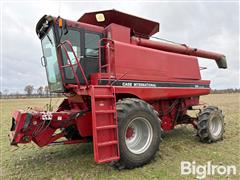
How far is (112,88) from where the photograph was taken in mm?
4418

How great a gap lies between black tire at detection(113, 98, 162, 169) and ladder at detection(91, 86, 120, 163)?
123 millimetres

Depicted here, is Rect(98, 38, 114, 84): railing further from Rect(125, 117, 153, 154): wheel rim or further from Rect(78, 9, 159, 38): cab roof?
Rect(125, 117, 153, 154): wheel rim

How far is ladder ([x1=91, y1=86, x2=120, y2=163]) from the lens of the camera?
12.6 ft

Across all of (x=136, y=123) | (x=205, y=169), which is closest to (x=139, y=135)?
(x=136, y=123)

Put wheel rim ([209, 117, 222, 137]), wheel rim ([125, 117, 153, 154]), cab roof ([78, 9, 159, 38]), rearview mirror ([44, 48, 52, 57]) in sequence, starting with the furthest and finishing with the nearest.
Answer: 1. wheel rim ([209, 117, 222, 137])
2. cab roof ([78, 9, 159, 38])
3. rearview mirror ([44, 48, 52, 57])
4. wheel rim ([125, 117, 153, 154])

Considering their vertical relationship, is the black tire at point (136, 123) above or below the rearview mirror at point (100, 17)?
below

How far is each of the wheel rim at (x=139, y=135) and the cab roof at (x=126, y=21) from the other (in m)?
2.66

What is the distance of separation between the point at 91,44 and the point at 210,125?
13.3 ft

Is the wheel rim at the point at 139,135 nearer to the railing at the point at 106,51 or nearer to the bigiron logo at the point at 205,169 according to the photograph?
the bigiron logo at the point at 205,169

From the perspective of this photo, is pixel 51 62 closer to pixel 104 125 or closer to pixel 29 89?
pixel 104 125

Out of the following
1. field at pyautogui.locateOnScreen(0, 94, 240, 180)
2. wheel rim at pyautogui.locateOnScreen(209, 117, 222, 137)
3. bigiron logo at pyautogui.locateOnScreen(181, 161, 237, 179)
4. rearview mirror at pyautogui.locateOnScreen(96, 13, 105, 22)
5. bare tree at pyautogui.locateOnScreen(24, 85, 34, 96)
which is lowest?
bigiron logo at pyautogui.locateOnScreen(181, 161, 237, 179)

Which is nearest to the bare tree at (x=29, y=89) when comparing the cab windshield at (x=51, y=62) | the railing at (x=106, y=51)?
the cab windshield at (x=51, y=62)

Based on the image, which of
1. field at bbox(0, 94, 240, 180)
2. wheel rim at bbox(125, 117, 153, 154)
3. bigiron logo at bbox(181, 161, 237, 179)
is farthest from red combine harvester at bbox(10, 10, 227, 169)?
bigiron logo at bbox(181, 161, 237, 179)

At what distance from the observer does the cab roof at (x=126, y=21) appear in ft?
17.7
